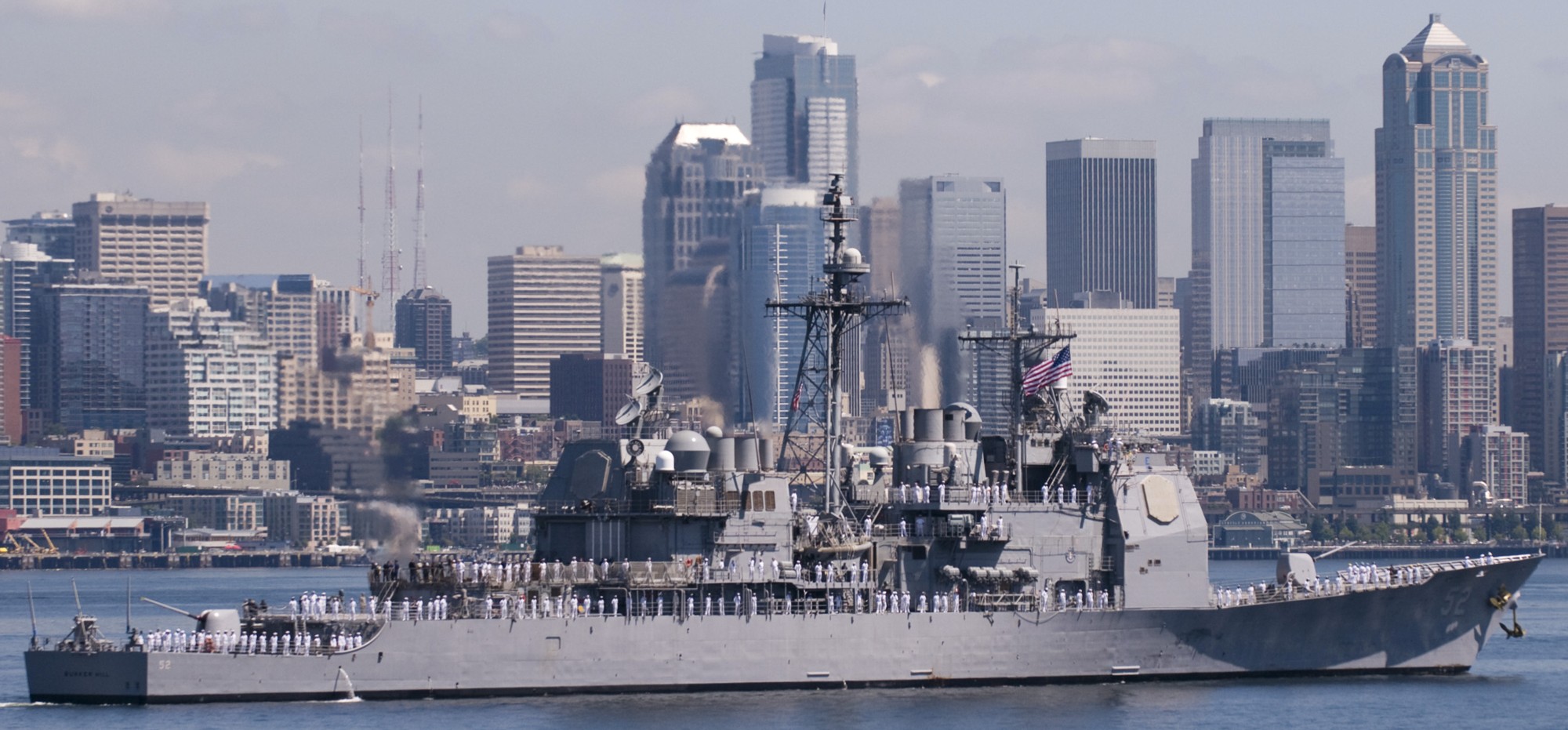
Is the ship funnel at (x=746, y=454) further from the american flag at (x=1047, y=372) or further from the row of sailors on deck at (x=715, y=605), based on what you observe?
the american flag at (x=1047, y=372)

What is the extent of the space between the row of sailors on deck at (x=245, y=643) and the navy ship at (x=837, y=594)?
2.1 inches

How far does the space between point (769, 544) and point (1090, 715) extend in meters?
7.29

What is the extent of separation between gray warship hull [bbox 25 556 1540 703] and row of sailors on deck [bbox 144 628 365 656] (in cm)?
27

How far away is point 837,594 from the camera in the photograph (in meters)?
53.8

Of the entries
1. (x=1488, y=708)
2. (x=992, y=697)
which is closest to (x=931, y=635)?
(x=992, y=697)

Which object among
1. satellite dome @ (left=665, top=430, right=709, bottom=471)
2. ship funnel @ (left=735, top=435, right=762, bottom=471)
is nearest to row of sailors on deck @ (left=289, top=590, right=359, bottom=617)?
satellite dome @ (left=665, top=430, right=709, bottom=471)

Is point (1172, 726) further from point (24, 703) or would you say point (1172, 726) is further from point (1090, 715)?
point (24, 703)

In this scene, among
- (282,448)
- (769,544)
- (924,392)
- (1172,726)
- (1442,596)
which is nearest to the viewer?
(1172,726)

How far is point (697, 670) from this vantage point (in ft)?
172

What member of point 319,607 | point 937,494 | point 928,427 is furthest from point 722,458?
point 319,607

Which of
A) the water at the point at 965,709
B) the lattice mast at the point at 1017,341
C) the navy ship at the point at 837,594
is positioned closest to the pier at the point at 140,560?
the water at the point at 965,709

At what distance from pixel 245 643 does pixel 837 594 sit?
11523 mm

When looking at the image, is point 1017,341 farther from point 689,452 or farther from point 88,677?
point 88,677

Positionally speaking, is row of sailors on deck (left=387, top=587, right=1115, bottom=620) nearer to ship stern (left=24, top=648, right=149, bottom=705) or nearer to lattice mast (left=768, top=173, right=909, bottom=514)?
lattice mast (left=768, top=173, right=909, bottom=514)
